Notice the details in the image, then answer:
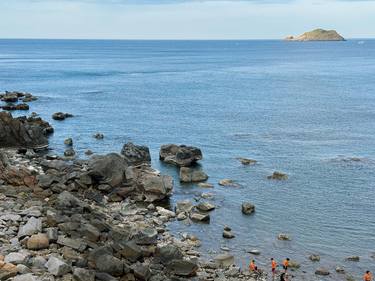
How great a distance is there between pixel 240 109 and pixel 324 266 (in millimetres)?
76910

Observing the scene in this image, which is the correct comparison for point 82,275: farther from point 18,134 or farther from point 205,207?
point 18,134

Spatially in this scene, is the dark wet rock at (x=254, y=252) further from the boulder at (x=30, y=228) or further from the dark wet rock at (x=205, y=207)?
the boulder at (x=30, y=228)

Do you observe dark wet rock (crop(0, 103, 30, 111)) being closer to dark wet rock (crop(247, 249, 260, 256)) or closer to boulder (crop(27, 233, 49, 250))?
boulder (crop(27, 233, 49, 250))

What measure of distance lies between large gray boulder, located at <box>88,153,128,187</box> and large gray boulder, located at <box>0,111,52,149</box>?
22.7 metres

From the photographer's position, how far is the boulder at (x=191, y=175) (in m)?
64.5

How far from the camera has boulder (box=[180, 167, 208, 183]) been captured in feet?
212

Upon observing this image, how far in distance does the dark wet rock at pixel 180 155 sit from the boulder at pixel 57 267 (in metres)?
38.4

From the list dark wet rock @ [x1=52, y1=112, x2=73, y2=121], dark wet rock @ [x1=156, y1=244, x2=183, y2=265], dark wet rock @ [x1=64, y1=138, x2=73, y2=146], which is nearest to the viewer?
dark wet rock @ [x1=156, y1=244, x2=183, y2=265]

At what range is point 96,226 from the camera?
136ft

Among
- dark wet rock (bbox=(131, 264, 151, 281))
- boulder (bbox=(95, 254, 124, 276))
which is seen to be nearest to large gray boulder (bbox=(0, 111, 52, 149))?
boulder (bbox=(95, 254, 124, 276))

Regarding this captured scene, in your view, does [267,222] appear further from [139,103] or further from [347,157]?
[139,103]

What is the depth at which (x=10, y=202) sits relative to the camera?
150 ft

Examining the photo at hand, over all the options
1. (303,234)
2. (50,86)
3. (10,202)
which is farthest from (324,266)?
(50,86)

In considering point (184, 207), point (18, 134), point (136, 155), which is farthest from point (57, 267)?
point (18, 134)
